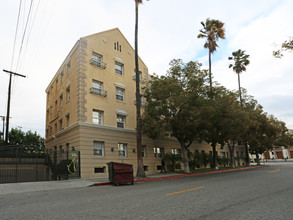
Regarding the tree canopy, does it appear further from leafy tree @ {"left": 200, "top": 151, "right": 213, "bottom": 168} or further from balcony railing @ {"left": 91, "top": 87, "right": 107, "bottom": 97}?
leafy tree @ {"left": 200, "top": 151, "right": 213, "bottom": 168}

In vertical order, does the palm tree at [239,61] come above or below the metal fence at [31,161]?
above

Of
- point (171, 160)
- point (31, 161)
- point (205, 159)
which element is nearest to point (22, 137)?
Answer: point (31, 161)

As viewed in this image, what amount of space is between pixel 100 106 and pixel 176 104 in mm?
6942

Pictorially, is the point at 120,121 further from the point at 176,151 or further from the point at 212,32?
the point at 212,32

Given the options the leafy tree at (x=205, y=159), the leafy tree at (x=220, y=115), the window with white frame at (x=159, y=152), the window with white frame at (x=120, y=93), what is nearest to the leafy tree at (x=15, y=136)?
the window with white frame at (x=120, y=93)

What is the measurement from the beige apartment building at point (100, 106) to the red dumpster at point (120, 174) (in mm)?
3192

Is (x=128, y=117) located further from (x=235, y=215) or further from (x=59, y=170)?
(x=235, y=215)

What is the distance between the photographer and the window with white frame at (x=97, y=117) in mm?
20323

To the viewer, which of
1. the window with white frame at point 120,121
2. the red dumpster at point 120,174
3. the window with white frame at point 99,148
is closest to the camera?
the red dumpster at point 120,174

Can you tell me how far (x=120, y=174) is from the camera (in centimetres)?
1372

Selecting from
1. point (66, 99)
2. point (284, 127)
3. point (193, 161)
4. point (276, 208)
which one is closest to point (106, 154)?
point (66, 99)

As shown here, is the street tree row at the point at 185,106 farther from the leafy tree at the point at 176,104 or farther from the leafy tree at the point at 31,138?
the leafy tree at the point at 31,138

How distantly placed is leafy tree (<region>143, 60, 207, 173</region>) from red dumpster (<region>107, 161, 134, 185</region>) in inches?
236

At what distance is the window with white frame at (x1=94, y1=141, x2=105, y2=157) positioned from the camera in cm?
1954
